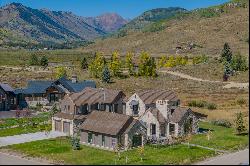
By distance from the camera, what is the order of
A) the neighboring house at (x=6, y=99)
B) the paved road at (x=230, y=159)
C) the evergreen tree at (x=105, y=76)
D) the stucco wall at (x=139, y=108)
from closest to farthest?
the paved road at (x=230, y=159)
the stucco wall at (x=139, y=108)
the neighboring house at (x=6, y=99)
the evergreen tree at (x=105, y=76)

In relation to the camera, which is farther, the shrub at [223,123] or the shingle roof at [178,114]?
the shrub at [223,123]

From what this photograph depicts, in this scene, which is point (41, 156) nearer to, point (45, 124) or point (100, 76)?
point (45, 124)

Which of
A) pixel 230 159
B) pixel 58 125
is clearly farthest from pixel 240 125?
pixel 58 125

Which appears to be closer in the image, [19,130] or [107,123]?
[107,123]

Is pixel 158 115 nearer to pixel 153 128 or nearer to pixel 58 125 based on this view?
pixel 153 128

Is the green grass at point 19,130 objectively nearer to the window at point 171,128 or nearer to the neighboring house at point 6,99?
the window at point 171,128

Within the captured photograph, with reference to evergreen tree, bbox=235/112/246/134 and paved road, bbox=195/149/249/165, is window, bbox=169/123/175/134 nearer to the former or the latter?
evergreen tree, bbox=235/112/246/134

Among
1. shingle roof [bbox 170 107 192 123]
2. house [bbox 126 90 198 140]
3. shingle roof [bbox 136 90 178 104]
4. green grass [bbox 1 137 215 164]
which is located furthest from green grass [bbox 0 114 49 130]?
shingle roof [bbox 170 107 192 123]

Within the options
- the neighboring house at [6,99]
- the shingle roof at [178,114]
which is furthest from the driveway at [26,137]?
the neighboring house at [6,99]
